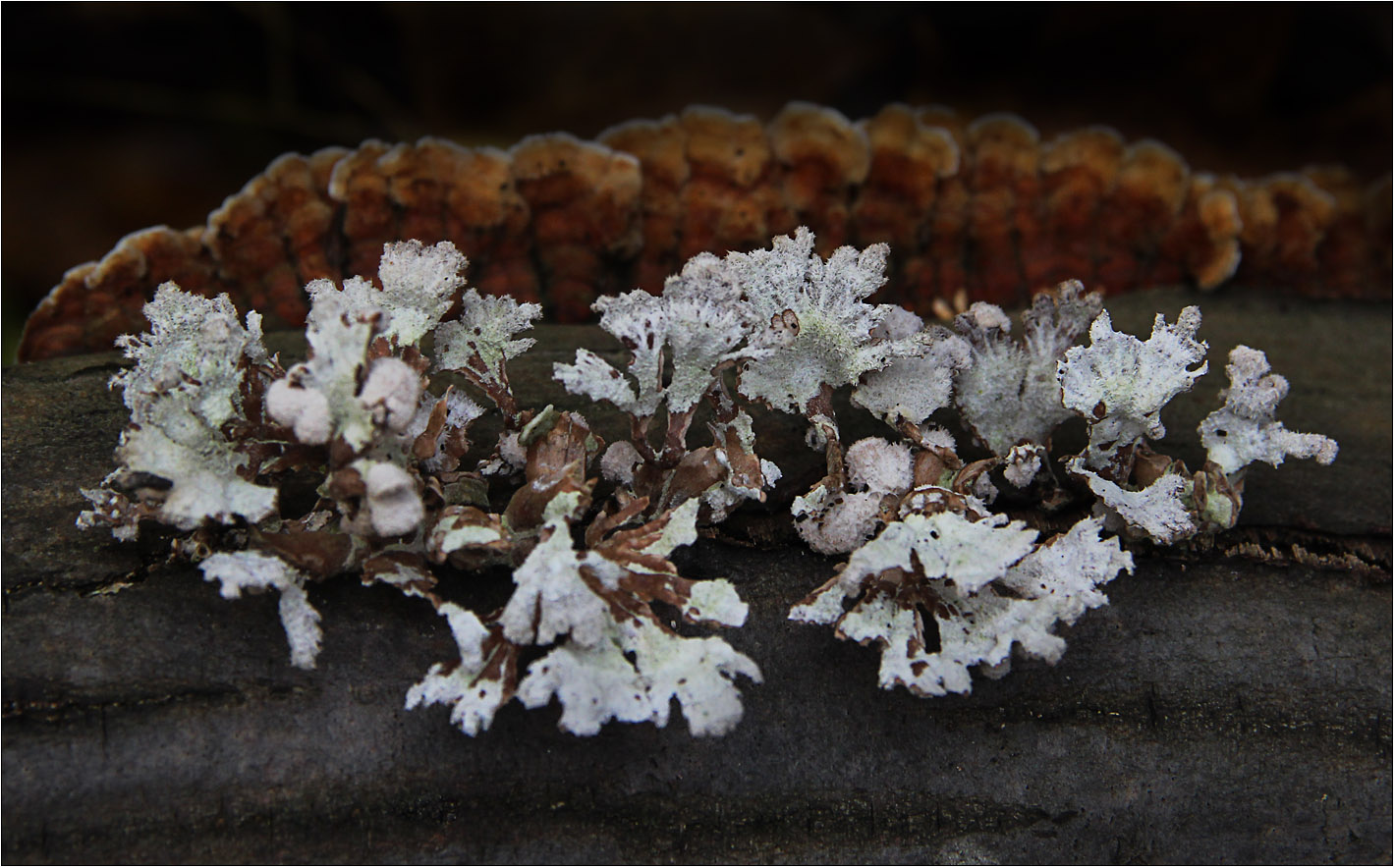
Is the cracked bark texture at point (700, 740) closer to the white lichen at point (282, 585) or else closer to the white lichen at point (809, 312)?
the white lichen at point (282, 585)

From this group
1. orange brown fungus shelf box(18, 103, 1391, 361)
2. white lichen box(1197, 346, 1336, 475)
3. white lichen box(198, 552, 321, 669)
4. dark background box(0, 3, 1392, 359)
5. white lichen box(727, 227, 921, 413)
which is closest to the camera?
white lichen box(198, 552, 321, 669)

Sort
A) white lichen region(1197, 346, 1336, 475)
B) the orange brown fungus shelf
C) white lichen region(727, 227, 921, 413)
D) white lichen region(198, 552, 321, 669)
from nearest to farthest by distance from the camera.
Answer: white lichen region(198, 552, 321, 669), white lichen region(727, 227, 921, 413), white lichen region(1197, 346, 1336, 475), the orange brown fungus shelf

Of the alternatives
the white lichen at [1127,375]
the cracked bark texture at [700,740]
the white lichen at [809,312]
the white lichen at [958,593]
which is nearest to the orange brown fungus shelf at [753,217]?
the cracked bark texture at [700,740]

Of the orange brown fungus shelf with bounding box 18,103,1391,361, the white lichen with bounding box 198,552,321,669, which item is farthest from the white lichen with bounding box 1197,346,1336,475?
the white lichen with bounding box 198,552,321,669

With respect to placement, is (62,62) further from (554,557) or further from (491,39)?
(554,557)

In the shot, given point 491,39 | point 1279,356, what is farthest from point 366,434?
point 491,39

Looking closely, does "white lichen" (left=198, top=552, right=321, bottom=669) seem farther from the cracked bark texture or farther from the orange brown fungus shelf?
the orange brown fungus shelf
